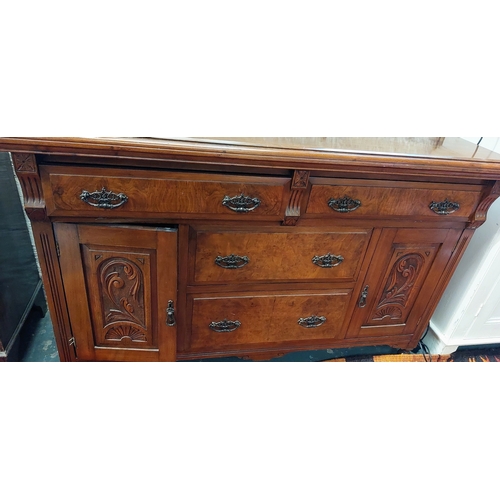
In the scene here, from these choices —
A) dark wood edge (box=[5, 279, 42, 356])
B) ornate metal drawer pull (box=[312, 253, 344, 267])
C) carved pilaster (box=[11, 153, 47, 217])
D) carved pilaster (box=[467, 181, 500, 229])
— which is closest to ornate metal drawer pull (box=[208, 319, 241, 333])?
ornate metal drawer pull (box=[312, 253, 344, 267])

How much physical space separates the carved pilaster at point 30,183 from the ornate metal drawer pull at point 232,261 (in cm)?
47

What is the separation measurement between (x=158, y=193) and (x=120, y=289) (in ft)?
1.11

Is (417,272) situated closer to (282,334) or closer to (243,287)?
(282,334)

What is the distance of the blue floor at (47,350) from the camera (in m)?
1.25

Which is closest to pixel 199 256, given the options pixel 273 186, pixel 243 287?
pixel 243 287

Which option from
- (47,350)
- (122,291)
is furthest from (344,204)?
(47,350)

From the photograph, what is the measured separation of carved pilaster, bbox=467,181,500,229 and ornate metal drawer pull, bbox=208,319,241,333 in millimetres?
838

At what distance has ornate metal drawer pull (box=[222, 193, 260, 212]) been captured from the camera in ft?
2.96

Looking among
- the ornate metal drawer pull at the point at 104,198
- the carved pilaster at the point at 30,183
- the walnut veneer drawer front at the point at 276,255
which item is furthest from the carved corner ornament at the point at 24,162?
the walnut veneer drawer front at the point at 276,255

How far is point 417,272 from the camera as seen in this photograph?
3.94 ft

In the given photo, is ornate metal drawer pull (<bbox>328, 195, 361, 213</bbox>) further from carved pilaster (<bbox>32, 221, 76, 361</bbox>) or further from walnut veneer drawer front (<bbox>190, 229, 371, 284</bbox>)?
carved pilaster (<bbox>32, 221, 76, 361</bbox>)

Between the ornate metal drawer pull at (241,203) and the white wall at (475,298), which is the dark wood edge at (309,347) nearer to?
the white wall at (475,298)

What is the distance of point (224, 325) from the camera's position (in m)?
1.13
